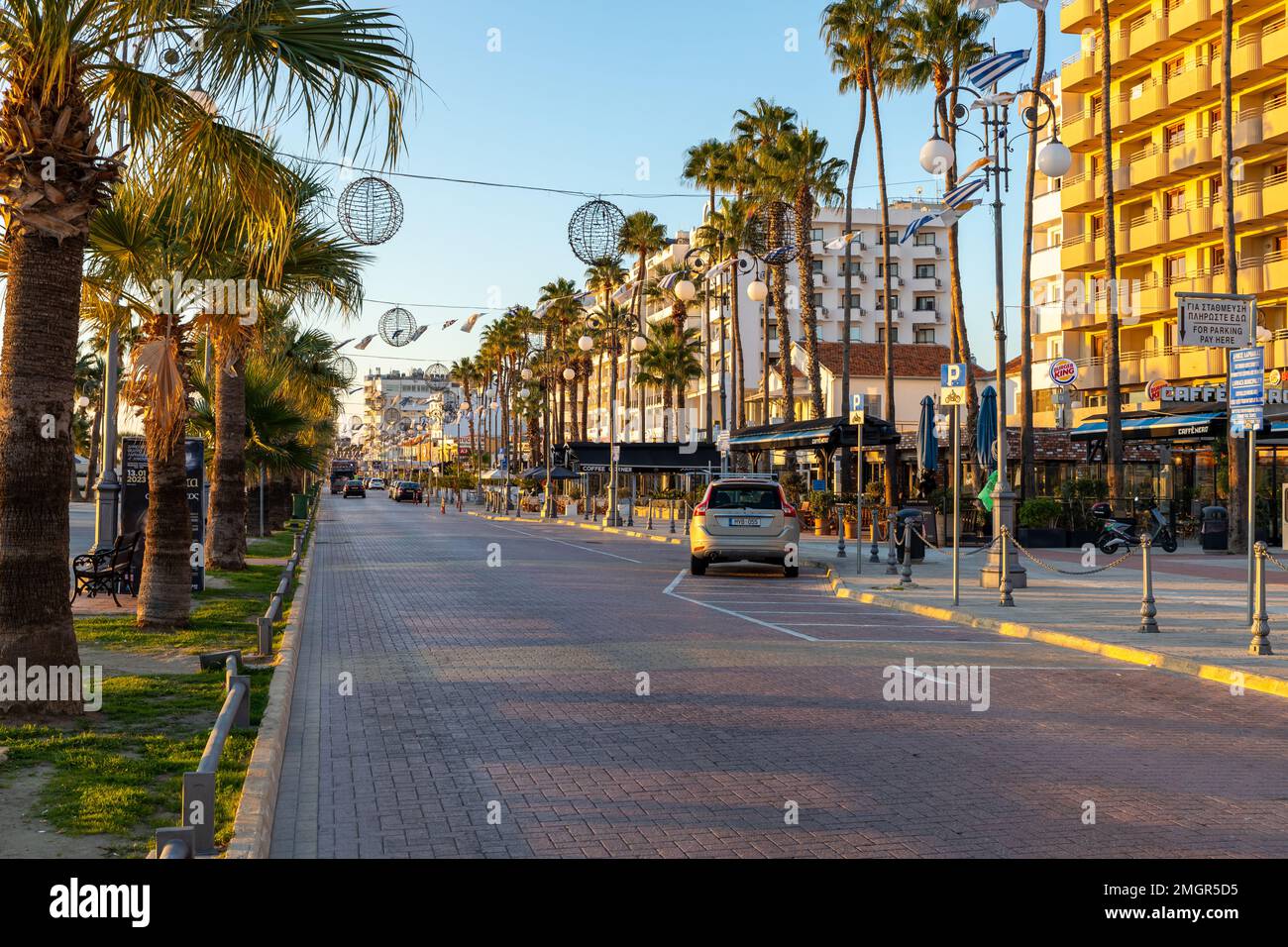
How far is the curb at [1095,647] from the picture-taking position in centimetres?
1137

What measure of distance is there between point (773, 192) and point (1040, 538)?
20.3 m

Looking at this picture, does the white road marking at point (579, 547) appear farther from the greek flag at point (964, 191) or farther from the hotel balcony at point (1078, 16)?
the hotel balcony at point (1078, 16)

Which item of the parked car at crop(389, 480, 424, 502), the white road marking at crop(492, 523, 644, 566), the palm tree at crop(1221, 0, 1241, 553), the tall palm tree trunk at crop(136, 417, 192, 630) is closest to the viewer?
the tall palm tree trunk at crop(136, 417, 192, 630)

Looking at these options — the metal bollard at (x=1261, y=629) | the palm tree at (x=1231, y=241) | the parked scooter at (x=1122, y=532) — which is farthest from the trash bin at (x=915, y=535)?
the metal bollard at (x=1261, y=629)

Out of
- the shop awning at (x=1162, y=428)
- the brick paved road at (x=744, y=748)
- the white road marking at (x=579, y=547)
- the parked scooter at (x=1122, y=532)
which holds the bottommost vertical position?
the white road marking at (x=579, y=547)

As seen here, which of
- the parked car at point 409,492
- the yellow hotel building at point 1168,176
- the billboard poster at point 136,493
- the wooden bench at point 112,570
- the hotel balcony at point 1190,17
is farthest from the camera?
the parked car at point 409,492

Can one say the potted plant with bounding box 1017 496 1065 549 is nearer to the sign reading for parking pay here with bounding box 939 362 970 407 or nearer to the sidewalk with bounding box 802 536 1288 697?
the sidewalk with bounding box 802 536 1288 697

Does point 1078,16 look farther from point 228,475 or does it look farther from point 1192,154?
point 228,475

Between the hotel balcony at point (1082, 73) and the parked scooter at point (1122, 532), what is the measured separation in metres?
29.1

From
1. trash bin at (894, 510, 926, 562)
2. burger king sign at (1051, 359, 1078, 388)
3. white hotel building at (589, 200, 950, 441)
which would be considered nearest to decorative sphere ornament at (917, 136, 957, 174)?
trash bin at (894, 510, 926, 562)

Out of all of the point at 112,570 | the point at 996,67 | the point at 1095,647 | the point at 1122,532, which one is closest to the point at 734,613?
the point at 1095,647

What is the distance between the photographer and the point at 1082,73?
58188 mm

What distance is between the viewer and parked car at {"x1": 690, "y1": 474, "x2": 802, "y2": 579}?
23.5 metres

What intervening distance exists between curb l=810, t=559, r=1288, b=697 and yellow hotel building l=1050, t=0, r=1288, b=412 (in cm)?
3393
